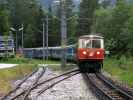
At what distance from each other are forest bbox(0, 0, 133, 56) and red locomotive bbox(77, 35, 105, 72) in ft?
81.8

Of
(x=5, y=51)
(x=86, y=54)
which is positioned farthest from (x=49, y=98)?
(x=5, y=51)

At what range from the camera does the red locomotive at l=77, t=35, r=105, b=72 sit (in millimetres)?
38719

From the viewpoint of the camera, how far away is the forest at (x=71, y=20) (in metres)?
70.4

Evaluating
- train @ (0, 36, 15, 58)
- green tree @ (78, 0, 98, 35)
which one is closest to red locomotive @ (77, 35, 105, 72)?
train @ (0, 36, 15, 58)

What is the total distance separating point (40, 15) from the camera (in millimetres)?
124312

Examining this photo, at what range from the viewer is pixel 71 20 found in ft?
405

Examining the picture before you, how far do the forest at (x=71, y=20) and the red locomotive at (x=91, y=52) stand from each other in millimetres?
24943

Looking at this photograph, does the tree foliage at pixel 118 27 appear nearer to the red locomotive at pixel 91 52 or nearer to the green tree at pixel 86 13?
the red locomotive at pixel 91 52

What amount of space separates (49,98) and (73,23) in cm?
11017

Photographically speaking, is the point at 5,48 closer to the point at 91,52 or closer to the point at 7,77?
the point at 91,52

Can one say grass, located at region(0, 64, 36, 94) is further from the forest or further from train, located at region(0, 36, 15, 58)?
train, located at region(0, 36, 15, 58)

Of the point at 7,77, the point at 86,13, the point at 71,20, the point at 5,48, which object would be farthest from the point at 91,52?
the point at 86,13

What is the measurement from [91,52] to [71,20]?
85123mm

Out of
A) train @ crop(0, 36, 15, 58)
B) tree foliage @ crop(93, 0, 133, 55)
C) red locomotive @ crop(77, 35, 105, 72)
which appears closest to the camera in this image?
red locomotive @ crop(77, 35, 105, 72)
